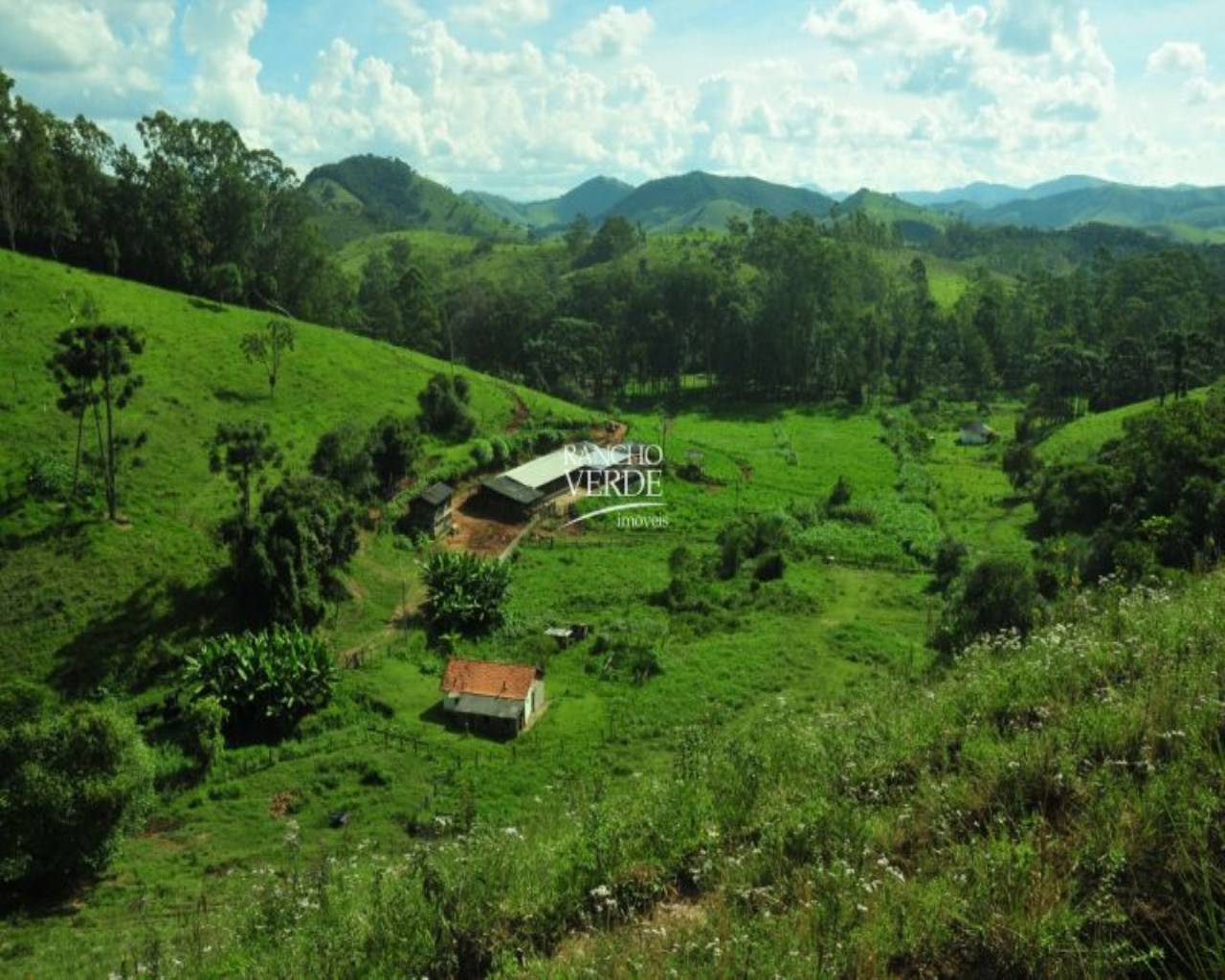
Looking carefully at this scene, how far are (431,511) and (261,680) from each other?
17.6 meters

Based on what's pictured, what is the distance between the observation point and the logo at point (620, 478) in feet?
162

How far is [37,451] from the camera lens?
3478cm

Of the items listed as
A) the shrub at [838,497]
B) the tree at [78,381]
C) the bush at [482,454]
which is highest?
the tree at [78,381]

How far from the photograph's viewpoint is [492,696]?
87.1 feet

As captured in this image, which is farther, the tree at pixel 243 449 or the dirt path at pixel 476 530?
the dirt path at pixel 476 530

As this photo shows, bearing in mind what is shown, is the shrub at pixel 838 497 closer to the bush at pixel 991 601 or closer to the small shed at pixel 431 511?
the bush at pixel 991 601

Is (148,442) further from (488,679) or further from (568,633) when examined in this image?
(488,679)

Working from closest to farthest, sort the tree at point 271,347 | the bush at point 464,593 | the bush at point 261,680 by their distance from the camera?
the bush at point 261,680
the bush at point 464,593
the tree at point 271,347

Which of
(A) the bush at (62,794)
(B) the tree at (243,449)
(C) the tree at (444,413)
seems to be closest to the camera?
(A) the bush at (62,794)

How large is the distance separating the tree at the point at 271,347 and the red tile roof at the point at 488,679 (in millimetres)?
30743

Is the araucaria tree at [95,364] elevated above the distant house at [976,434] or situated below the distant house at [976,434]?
above

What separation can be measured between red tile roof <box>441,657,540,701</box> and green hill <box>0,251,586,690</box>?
31.2 feet

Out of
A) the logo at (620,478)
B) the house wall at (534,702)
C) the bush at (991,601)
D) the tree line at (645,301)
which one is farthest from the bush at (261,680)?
the tree line at (645,301)

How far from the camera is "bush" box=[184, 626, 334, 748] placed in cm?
2561
